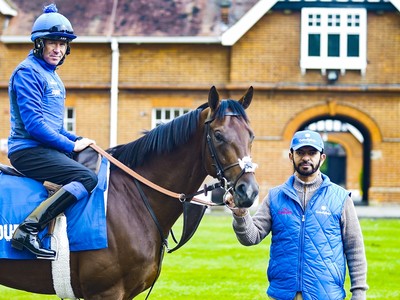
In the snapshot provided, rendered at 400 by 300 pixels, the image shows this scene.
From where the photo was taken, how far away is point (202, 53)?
79.8 ft

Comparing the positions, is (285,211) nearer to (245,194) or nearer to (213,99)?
(245,194)

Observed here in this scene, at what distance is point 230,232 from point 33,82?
451 inches

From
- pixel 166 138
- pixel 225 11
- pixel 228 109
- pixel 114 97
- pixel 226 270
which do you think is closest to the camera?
pixel 228 109

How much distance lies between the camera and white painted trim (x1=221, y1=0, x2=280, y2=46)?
77.5 feet

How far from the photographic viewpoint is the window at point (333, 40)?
24.2 m

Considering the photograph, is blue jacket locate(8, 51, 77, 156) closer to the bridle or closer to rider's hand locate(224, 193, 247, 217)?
the bridle

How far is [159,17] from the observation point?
992 inches

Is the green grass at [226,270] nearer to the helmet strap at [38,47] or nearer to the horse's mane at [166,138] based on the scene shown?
the horse's mane at [166,138]

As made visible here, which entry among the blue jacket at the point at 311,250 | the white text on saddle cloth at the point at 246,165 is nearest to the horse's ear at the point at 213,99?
the white text on saddle cloth at the point at 246,165

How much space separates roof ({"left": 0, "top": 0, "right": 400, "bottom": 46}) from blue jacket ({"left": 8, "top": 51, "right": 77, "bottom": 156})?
18.6 meters

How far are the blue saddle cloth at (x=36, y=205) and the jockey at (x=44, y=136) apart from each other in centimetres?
8

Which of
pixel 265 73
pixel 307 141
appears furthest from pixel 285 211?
pixel 265 73

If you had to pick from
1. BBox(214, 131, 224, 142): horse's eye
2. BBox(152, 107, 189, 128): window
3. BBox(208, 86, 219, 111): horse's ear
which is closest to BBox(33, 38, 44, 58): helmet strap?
BBox(208, 86, 219, 111): horse's ear

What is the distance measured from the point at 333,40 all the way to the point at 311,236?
2001 centimetres
